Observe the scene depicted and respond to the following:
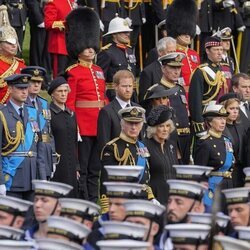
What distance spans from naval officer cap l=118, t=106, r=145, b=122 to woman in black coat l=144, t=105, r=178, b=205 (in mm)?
186

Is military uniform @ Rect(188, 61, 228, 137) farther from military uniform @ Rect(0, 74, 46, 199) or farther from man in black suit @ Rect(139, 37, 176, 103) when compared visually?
military uniform @ Rect(0, 74, 46, 199)

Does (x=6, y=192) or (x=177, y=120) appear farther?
(x=177, y=120)

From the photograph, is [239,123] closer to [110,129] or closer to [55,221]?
[110,129]

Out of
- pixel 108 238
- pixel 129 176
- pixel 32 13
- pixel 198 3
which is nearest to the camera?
pixel 108 238

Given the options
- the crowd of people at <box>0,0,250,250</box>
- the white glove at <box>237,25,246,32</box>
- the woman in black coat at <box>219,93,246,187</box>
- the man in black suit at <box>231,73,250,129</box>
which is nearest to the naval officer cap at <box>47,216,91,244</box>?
the crowd of people at <box>0,0,250,250</box>

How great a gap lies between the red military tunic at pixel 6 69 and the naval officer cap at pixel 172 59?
161 centimetres

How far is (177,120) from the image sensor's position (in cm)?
1634

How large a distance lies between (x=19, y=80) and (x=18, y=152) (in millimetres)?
709

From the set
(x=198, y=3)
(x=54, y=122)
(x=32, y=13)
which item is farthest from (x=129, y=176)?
(x=198, y=3)

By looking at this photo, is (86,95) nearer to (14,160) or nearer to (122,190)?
(14,160)

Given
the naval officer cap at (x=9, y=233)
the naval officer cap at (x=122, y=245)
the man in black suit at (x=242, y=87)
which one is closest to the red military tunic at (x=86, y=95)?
the man in black suit at (x=242, y=87)

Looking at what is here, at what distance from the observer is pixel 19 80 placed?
14547 mm

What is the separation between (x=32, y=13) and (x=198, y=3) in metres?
2.79

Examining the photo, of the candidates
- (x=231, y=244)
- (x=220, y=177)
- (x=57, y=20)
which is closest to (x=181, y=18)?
(x=57, y=20)
